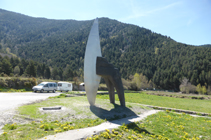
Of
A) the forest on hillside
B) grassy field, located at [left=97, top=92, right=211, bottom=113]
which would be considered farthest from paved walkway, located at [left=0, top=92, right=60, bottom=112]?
the forest on hillside

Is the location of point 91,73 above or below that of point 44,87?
above

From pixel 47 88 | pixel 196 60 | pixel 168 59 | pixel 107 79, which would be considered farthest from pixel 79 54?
pixel 107 79

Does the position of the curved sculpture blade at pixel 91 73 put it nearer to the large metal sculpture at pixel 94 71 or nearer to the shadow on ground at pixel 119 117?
the large metal sculpture at pixel 94 71

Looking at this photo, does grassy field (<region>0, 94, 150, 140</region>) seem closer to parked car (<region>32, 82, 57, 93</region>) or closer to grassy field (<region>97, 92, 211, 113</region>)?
grassy field (<region>97, 92, 211, 113</region>)

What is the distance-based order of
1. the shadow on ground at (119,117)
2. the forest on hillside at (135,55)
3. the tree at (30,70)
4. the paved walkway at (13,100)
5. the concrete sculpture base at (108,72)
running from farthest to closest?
the forest on hillside at (135,55) → the tree at (30,70) → the concrete sculpture base at (108,72) → the paved walkway at (13,100) → the shadow on ground at (119,117)

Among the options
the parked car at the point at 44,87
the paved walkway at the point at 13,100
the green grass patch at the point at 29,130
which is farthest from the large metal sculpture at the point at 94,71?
the parked car at the point at 44,87

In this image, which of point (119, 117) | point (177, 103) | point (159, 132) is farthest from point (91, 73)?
point (177, 103)

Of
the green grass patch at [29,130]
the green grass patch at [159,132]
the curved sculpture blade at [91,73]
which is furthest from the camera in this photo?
the curved sculpture blade at [91,73]

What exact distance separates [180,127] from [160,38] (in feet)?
530

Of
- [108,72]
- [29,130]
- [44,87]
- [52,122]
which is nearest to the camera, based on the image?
[29,130]

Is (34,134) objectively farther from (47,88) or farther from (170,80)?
(170,80)

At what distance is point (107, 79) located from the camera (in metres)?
12.8

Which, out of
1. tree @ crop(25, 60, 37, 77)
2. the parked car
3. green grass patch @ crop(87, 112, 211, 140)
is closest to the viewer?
green grass patch @ crop(87, 112, 211, 140)

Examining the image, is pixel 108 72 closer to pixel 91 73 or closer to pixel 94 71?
pixel 94 71
